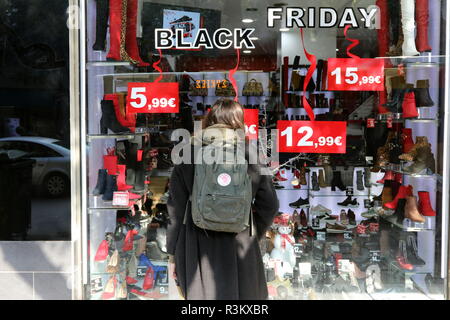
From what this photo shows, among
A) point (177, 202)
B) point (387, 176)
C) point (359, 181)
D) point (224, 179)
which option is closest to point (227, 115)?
point (224, 179)

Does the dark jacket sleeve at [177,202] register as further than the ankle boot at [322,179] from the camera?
No

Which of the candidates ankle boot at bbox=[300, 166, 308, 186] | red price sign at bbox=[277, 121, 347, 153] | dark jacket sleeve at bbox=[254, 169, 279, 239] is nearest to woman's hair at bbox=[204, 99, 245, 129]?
dark jacket sleeve at bbox=[254, 169, 279, 239]

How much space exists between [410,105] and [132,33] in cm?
267

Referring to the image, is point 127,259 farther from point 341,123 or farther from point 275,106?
point 341,123

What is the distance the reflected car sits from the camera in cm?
441

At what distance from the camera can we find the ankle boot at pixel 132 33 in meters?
4.56

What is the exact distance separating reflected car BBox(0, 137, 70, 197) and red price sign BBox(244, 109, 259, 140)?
1638 millimetres

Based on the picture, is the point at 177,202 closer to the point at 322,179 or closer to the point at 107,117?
the point at 107,117

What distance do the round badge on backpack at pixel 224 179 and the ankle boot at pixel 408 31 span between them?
2438 mm

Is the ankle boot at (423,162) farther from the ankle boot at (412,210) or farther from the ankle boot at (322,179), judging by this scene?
the ankle boot at (322,179)

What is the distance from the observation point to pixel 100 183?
15.2ft

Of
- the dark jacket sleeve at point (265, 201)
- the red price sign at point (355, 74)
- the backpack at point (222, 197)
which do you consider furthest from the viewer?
the red price sign at point (355, 74)

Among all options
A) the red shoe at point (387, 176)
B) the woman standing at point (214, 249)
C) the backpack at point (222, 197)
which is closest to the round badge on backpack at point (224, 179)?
the backpack at point (222, 197)
